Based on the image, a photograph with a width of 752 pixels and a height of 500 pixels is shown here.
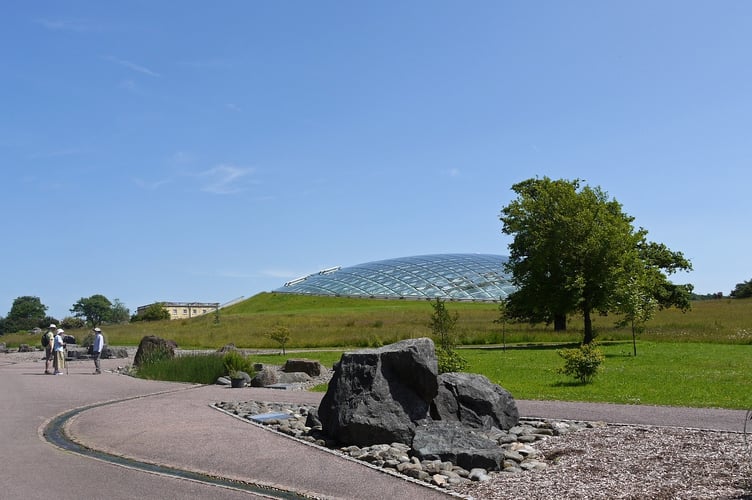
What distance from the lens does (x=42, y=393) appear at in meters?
19.5

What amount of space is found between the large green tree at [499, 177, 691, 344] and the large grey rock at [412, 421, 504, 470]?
24363 millimetres

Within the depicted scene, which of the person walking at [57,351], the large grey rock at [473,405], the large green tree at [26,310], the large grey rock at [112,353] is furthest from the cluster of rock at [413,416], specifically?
the large green tree at [26,310]

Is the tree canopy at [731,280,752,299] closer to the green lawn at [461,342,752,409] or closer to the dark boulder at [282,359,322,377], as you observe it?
the green lawn at [461,342,752,409]

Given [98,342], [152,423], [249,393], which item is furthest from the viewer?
[98,342]

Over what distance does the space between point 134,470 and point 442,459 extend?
4.21 metres

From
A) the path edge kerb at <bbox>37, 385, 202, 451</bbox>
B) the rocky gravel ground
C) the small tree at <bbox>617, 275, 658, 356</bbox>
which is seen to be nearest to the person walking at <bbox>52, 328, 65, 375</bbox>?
the path edge kerb at <bbox>37, 385, 202, 451</bbox>

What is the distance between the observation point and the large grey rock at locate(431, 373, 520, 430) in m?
12.0

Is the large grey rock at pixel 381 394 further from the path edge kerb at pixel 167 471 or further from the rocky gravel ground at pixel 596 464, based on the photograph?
the path edge kerb at pixel 167 471

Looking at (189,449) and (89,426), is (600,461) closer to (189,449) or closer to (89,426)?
(189,449)

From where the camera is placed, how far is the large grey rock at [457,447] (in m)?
9.52

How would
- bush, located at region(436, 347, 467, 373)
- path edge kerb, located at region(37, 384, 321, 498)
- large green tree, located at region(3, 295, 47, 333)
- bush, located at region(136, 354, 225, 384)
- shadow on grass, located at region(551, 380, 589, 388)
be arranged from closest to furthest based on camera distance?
path edge kerb, located at region(37, 384, 321, 498) → bush, located at region(436, 347, 467, 373) → shadow on grass, located at region(551, 380, 589, 388) → bush, located at region(136, 354, 225, 384) → large green tree, located at region(3, 295, 47, 333)

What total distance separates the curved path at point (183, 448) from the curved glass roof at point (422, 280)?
269ft

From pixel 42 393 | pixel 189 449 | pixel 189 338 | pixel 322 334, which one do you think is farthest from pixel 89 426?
pixel 189 338

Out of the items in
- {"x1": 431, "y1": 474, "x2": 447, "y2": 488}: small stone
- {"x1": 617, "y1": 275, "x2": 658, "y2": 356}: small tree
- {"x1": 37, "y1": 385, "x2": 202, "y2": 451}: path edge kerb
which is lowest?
{"x1": 431, "y1": 474, "x2": 447, "y2": 488}: small stone
